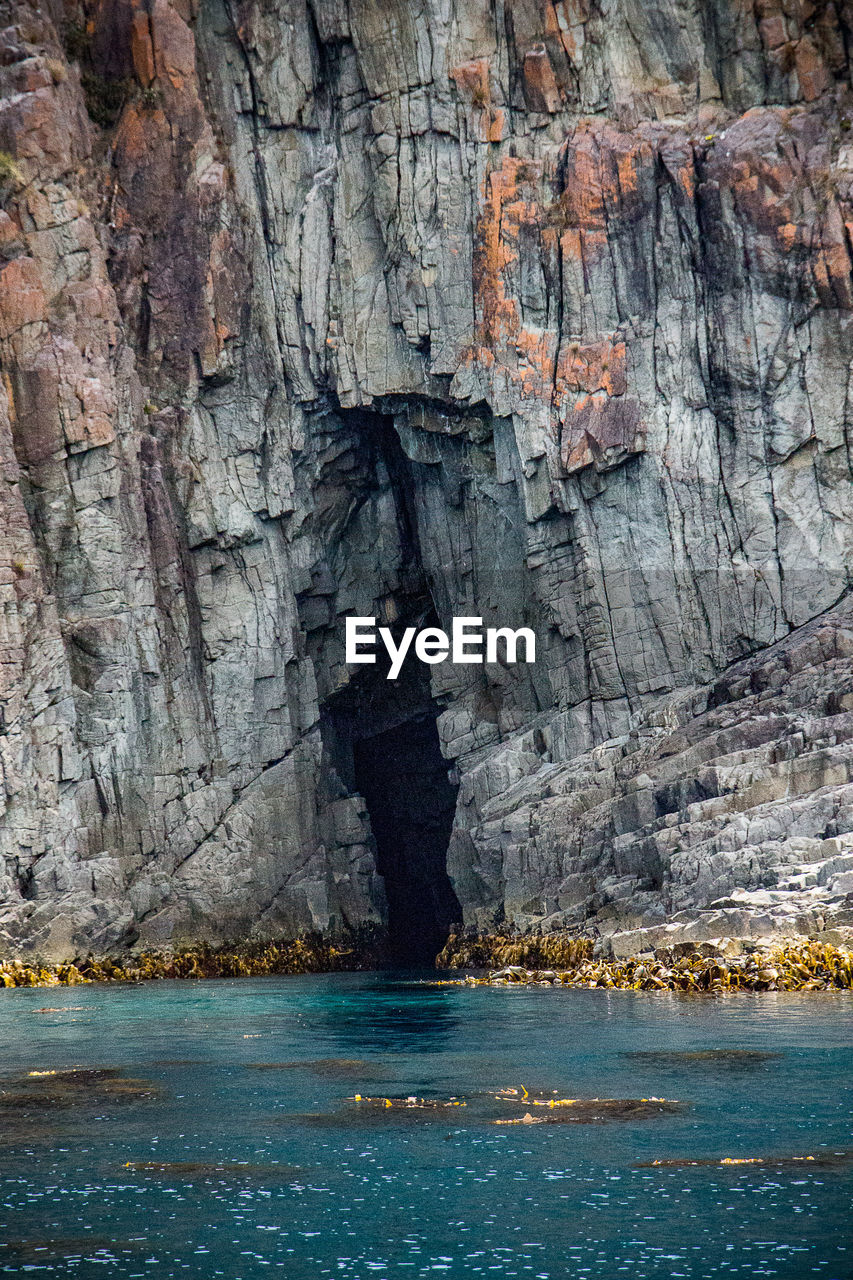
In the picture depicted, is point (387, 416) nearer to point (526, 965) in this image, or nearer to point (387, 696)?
point (387, 696)

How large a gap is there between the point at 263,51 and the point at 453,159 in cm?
1214

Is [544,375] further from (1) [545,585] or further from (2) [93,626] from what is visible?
(2) [93,626]

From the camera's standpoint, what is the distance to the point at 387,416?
7981 centimetres

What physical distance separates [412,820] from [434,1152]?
63547 millimetres

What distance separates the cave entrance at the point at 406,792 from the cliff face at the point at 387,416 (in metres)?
1.35

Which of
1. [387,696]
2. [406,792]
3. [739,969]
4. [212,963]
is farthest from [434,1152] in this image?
[406,792]

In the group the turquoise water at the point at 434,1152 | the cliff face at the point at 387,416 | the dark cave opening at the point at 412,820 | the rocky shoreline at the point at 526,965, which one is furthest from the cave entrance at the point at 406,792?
the turquoise water at the point at 434,1152

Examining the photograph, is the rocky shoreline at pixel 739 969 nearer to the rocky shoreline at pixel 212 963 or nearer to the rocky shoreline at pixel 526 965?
the rocky shoreline at pixel 526 965

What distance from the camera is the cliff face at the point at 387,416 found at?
7325 cm

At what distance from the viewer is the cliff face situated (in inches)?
2884

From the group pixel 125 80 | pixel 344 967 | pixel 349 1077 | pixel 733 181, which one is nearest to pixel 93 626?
pixel 344 967

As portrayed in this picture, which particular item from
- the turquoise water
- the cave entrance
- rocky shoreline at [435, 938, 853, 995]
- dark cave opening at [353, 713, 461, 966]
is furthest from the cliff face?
the turquoise water

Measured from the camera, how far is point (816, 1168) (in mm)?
23750

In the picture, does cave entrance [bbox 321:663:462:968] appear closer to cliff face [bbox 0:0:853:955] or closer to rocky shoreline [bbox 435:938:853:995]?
cliff face [bbox 0:0:853:955]
